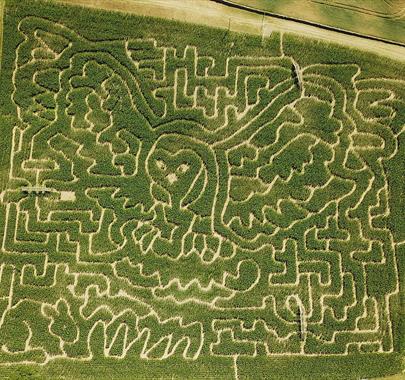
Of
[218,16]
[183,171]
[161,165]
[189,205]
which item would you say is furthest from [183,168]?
[218,16]

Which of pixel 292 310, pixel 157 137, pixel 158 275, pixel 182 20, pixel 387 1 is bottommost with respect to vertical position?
pixel 292 310

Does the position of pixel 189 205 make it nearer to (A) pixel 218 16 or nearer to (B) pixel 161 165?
(B) pixel 161 165

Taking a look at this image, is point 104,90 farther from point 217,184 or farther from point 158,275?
point 158,275

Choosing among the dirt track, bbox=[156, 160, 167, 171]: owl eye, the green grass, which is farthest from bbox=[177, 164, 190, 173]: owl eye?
the green grass

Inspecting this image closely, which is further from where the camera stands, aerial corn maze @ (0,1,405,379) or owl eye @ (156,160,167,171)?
owl eye @ (156,160,167,171)

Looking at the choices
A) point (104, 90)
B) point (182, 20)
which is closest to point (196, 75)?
point (182, 20)

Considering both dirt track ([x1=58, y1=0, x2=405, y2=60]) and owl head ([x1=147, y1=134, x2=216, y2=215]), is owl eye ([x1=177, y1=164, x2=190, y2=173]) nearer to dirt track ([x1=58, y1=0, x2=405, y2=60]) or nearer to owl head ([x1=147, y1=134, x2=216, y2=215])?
owl head ([x1=147, y1=134, x2=216, y2=215])

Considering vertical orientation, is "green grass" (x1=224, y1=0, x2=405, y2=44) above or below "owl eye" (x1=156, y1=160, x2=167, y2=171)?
above
